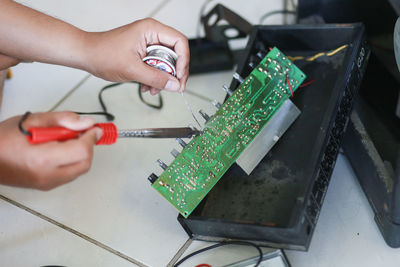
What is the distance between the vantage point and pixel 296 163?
0.92 m

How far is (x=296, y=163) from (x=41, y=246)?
0.58 meters

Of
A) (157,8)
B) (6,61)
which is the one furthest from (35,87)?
(157,8)

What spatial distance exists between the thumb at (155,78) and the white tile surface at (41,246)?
0.37 m

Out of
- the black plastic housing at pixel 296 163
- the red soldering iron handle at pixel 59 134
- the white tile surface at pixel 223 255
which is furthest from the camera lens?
the white tile surface at pixel 223 255

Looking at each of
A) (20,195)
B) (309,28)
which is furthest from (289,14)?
(20,195)

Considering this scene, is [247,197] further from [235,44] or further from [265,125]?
[235,44]

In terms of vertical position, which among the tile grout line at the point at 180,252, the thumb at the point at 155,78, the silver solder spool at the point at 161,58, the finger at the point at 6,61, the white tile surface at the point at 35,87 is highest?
the silver solder spool at the point at 161,58

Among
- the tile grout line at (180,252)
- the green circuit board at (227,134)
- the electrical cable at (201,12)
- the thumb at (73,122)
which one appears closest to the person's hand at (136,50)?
the green circuit board at (227,134)

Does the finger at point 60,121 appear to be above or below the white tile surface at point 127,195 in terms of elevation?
above

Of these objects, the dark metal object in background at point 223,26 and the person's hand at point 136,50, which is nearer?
the person's hand at point 136,50

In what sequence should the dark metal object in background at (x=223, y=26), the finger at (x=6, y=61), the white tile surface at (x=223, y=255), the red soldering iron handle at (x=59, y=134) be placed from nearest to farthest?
the red soldering iron handle at (x=59, y=134), the white tile surface at (x=223, y=255), the finger at (x=6, y=61), the dark metal object in background at (x=223, y=26)

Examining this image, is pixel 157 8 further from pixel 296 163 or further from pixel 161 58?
pixel 296 163

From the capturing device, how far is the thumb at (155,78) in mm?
900

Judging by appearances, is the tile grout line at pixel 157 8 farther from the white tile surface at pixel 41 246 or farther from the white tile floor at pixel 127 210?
the white tile surface at pixel 41 246
